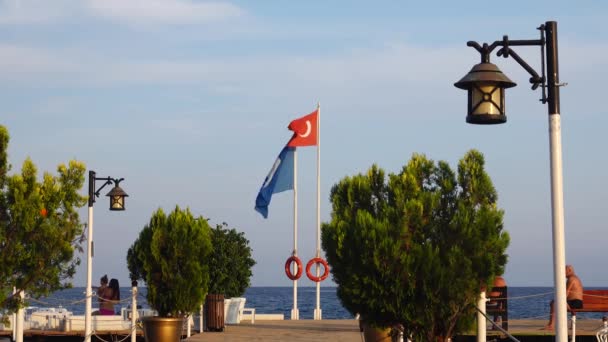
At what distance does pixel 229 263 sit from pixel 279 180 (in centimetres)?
531

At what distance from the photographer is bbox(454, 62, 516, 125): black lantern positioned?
9422mm

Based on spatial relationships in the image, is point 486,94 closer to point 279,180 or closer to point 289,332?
point 289,332

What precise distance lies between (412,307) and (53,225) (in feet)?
20.6

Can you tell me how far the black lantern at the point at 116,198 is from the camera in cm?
2234

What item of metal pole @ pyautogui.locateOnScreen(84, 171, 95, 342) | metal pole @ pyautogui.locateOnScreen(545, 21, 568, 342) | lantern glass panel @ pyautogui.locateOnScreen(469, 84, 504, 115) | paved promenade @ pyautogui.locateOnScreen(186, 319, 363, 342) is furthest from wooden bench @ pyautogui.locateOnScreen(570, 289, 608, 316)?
lantern glass panel @ pyautogui.locateOnScreen(469, 84, 504, 115)

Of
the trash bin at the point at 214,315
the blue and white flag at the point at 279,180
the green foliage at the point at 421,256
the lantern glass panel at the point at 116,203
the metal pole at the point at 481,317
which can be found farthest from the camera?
the blue and white flag at the point at 279,180

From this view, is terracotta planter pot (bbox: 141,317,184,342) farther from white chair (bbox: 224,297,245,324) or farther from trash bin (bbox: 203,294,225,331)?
white chair (bbox: 224,297,245,324)

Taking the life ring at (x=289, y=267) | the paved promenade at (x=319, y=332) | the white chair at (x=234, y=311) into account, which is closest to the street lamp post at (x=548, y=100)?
the paved promenade at (x=319, y=332)

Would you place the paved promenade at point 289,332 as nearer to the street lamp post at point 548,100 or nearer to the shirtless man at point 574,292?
the shirtless man at point 574,292

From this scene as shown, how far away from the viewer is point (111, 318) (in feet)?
81.5

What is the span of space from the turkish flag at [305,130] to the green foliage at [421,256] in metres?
17.1

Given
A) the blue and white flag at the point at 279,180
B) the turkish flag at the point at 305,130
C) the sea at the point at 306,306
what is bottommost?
the sea at the point at 306,306

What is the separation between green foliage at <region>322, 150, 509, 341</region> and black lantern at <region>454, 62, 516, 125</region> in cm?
399

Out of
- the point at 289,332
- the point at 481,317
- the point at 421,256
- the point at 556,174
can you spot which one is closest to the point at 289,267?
the point at 289,332
